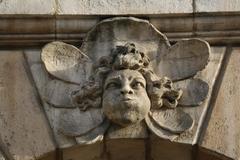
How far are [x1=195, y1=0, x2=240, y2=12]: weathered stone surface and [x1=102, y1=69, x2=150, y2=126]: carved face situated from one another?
1.93ft

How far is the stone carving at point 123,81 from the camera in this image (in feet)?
22.3

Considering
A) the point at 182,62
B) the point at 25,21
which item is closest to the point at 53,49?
the point at 25,21

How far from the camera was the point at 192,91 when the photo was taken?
22.8 feet

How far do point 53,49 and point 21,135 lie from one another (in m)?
0.53

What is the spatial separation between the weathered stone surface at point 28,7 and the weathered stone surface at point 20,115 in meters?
0.26

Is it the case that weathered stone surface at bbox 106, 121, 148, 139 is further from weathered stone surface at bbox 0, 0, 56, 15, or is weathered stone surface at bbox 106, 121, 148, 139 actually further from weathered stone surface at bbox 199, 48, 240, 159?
weathered stone surface at bbox 0, 0, 56, 15

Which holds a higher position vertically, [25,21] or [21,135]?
[25,21]

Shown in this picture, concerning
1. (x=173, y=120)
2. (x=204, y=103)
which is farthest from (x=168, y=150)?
(x=204, y=103)

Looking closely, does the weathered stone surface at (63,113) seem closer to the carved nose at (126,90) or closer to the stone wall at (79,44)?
the stone wall at (79,44)

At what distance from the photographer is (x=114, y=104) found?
673cm

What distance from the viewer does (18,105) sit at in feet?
22.7

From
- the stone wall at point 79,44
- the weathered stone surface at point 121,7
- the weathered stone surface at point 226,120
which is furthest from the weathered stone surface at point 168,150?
the weathered stone surface at point 121,7

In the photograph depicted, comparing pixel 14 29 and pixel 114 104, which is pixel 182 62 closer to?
pixel 114 104

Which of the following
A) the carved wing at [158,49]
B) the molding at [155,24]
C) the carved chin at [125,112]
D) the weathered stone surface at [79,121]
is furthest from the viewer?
the molding at [155,24]
